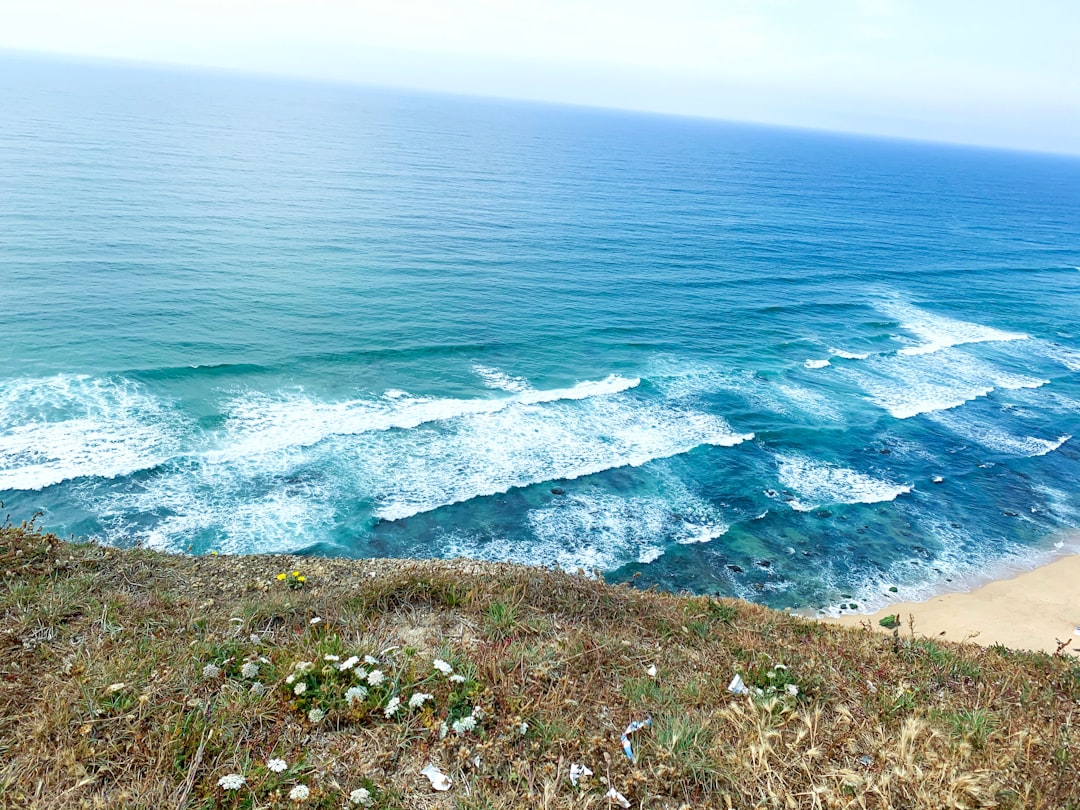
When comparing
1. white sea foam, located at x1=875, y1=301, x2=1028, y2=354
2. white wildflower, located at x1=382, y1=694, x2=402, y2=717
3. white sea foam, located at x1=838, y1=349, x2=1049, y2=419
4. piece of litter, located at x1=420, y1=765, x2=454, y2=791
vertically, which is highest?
white wildflower, located at x1=382, y1=694, x2=402, y2=717

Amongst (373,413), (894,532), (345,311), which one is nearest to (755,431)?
(894,532)

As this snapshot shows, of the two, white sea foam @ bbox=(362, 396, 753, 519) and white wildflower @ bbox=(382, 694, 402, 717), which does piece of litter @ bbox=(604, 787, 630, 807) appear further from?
white sea foam @ bbox=(362, 396, 753, 519)

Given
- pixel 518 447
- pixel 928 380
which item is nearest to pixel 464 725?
pixel 518 447

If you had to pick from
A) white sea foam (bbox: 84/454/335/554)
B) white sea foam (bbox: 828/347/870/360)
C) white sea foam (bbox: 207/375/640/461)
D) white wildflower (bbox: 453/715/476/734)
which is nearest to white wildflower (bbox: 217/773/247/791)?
white wildflower (bbox: 453/715/476/734)

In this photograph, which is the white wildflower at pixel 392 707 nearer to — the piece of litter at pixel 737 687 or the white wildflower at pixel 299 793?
the white wildflower at pixel 299 793

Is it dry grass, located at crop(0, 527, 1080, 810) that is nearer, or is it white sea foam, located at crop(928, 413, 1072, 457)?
dry grass, located at crop(0, 527, 1080, 810)

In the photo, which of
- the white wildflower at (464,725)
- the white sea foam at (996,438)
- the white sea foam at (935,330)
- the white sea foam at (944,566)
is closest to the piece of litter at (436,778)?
the white wildflower at (464,725)
